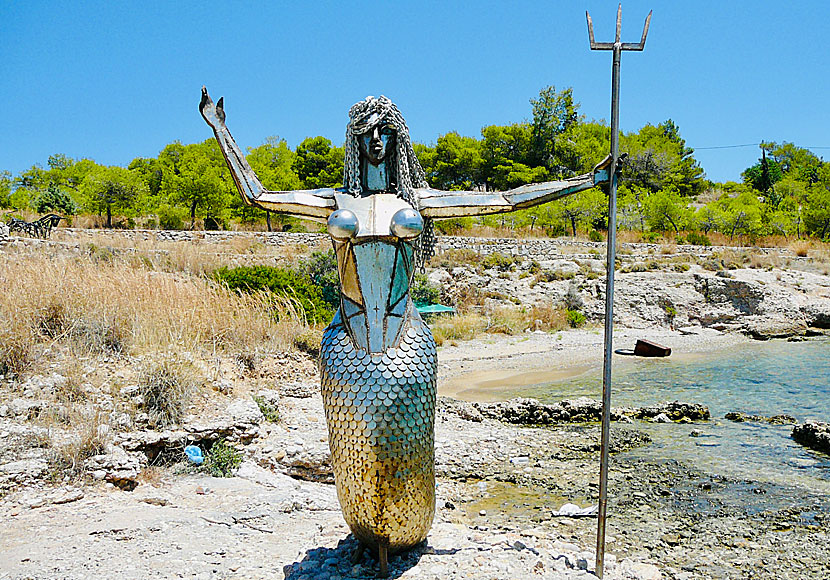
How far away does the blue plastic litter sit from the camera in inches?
237

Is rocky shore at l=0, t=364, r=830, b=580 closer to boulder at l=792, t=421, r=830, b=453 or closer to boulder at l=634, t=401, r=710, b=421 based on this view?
boulder at l=634, t=401, r=710, b=421

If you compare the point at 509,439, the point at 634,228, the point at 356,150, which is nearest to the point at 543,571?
the point at 356,150

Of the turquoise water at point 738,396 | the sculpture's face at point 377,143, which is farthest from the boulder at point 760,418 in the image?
the sculpture's face at point 377,143

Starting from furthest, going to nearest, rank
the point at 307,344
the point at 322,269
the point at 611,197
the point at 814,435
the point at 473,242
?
the point at 473,242
the point at 322,269
the point at 307,344
the point at 814,435
the point at 611,197

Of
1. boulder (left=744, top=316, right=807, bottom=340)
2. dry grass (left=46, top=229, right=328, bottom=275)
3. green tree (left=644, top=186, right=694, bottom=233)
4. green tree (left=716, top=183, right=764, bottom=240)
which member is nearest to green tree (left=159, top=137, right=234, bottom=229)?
dry grass (left=46, top=229, right=328, bottom=275)

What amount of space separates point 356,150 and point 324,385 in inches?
53.9

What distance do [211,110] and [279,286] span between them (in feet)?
26.8

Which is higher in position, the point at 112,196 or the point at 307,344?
the point at 112,196

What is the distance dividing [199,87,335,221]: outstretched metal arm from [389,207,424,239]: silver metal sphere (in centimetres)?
44

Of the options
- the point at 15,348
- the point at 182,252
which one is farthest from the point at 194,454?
the point at 182,252

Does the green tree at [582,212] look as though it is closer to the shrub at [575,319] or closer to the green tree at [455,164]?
the green tree at [455,164]

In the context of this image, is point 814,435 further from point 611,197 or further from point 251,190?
point 251,190

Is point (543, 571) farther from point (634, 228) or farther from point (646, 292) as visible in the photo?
point (634, 228)

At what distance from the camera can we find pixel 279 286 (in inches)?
461
